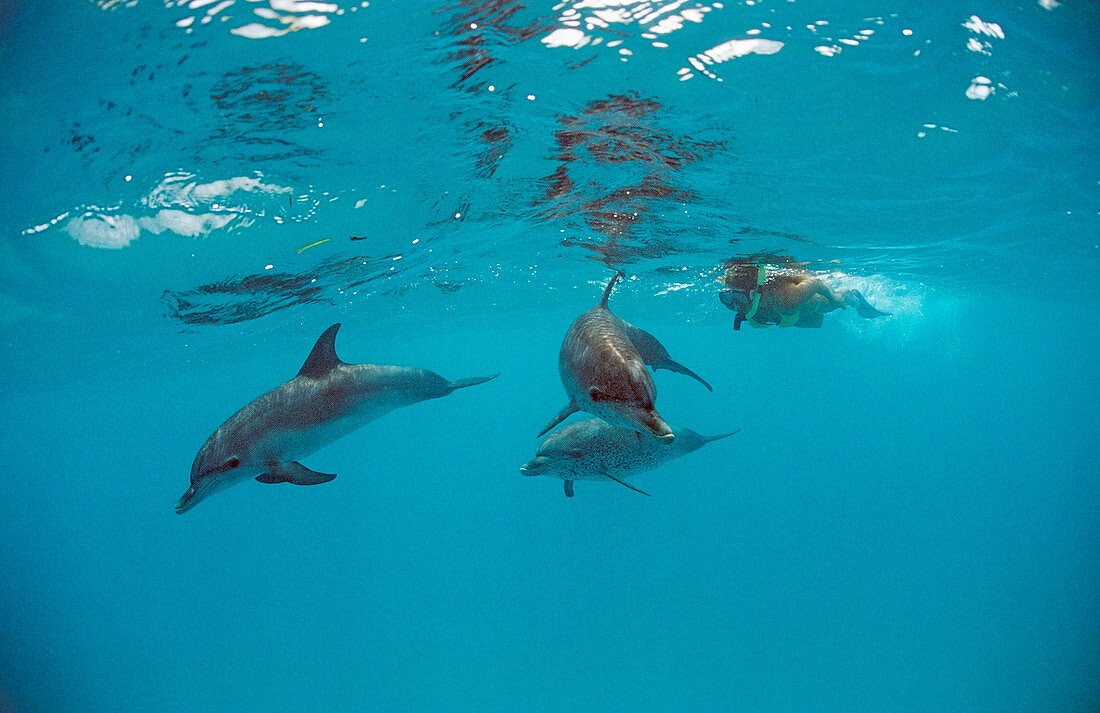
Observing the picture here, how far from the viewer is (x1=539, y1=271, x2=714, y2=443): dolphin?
10.3ft

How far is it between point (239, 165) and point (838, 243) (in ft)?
45.6

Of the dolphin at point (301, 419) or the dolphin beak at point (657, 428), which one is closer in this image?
the dolphin beak at point (657, 428)

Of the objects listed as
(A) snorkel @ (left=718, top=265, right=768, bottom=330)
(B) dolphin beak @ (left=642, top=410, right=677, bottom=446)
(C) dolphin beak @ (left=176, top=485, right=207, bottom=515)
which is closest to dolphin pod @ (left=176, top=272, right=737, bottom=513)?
(C) dolphin beak @ (left=176, top=485, right=207, bottom=515)

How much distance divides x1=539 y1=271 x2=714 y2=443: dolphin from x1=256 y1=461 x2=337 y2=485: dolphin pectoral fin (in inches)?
98.6

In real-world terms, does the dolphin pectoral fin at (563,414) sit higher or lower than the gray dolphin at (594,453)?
higher

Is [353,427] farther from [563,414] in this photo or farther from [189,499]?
[563,414]

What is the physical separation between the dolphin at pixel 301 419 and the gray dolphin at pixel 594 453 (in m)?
1.46

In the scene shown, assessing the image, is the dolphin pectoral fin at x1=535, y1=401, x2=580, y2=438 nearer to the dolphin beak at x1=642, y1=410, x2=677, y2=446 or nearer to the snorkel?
the dolphin beak at x1=642, y1=410, x2=677, y2=446

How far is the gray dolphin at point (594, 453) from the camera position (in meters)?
5.37

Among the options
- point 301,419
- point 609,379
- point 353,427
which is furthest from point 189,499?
point 609,379

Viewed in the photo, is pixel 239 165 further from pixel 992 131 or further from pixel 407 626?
pixel 407 626

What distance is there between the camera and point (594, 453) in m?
5.44

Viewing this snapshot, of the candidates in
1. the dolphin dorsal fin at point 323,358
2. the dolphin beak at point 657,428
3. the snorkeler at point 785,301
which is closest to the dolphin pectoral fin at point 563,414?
the dolphin beak at point 657,428

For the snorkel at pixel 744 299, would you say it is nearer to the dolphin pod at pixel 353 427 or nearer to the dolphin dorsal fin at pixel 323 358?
the dolphin pod at pixel 353 427
